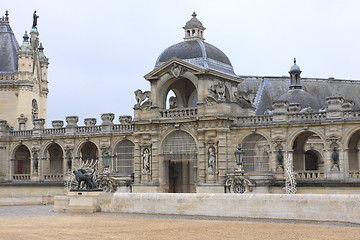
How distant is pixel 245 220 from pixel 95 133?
2612 cm

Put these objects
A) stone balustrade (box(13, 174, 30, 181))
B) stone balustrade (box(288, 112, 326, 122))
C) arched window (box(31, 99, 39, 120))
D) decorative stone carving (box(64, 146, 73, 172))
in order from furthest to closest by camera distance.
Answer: arched window (box(31, 99, 39, 120)) < stone balustrade (box(13, 174, 30, 181)) < decorative stone carving (box(64, 146, 73, 172)) < stone balustrade (box(288, 112, 326, 122))

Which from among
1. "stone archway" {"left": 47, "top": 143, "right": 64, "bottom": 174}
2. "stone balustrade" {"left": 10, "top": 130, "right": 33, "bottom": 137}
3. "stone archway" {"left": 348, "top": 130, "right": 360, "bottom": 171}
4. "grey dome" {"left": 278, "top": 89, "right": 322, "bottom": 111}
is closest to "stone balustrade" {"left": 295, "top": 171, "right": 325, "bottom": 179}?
"stone archway" {"left": 348, "top": 130, "right": 360, "bottom": 171}

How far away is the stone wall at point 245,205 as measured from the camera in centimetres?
2908

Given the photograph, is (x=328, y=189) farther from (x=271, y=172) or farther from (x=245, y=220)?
(x=245, y=220)

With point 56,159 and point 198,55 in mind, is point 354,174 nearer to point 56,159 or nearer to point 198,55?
point 198,55

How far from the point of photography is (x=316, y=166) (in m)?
64.2

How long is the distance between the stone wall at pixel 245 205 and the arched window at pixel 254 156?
14.2m

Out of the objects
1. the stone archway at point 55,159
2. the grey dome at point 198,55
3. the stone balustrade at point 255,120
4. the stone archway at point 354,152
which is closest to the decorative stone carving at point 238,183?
the stone balustrade at point 255,120

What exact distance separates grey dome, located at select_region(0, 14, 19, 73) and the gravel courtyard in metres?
35.7

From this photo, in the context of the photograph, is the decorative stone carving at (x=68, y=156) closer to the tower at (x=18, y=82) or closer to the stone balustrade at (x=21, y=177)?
the stone balustrade at (x=21, y=177)

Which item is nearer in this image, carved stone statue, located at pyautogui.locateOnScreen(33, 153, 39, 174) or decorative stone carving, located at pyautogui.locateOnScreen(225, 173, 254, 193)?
decorative stone carving, located at pyautogui.locateOnScreen(225, 173, 254, 193)

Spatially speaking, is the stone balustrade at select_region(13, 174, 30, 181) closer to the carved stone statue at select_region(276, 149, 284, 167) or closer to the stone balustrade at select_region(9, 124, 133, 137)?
the stone balustrade at select_region(9, 124, 133, 137)

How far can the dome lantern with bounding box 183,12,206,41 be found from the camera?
52.1 meters

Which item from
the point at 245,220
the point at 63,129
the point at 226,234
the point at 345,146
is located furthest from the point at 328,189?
the point at 63,129
